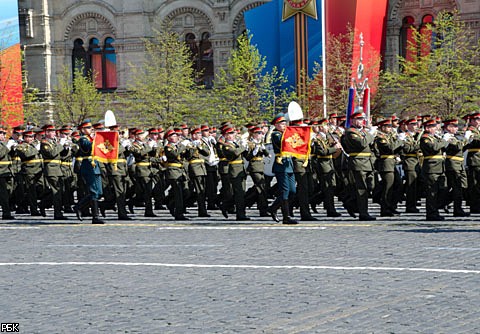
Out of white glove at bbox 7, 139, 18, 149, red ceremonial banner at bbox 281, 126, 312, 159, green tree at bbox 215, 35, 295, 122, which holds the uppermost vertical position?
green tree at bbox 215, 35, 295, 122

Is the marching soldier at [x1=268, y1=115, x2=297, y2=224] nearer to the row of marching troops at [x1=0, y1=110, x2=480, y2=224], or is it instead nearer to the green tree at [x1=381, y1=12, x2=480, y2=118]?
the row of marching troops at [x1=0, y1=110, x2=480, y2=224]

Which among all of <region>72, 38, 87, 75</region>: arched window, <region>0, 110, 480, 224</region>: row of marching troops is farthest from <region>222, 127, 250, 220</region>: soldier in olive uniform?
<region>72, 38, 87, 75</region>: arched window

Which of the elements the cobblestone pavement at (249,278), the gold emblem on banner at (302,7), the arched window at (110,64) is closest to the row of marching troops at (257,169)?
the cobblestone pavement at (249,278)

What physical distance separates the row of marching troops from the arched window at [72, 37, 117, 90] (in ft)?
96.2

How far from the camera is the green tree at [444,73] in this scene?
4059cm

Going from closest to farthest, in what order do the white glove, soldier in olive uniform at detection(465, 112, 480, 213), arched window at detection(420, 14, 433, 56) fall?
soldier in olive uniform at detection(465, 112, 480, 213)
the white glove
arched window at detection(420, 14, 433, 56)

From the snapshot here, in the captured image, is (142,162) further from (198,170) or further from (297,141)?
(297,141)

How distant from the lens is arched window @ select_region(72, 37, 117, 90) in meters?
51.8

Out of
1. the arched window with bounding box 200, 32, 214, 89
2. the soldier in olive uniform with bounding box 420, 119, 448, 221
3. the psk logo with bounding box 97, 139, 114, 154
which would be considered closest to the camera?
the soldier in olive uniform with bounding box 420, 119, 448, 221

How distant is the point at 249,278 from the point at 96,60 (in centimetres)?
4174

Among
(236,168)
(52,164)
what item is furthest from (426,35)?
(52,164)

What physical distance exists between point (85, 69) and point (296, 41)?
12.9 metres

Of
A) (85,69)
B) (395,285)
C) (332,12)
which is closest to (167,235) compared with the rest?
(395,285)

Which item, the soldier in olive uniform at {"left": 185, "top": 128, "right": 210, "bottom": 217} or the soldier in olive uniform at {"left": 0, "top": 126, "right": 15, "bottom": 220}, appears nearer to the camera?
the soldier in olive uniform at {"left": 185, "top": 128, "right": 210, "bottom": 217}
